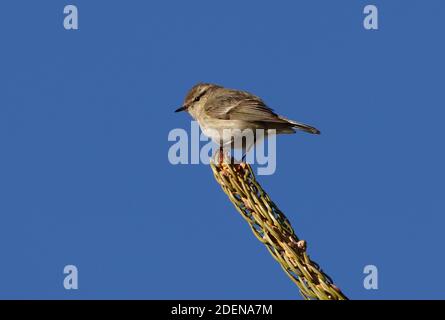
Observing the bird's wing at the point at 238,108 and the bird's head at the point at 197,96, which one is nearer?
the bird's wing at the point at 238,108

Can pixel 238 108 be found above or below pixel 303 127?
above

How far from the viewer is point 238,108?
293 inches

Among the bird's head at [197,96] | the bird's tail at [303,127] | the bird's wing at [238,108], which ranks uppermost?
the bird's head at [197,96]

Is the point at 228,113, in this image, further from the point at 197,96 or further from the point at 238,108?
the point at 197,96

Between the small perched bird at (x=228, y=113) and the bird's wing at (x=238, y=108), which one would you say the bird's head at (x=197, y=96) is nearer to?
the small perched bird at (x=228, y=113)

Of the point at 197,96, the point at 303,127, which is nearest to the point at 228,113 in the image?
the point at 197,96

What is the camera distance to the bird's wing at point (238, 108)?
7207 mm

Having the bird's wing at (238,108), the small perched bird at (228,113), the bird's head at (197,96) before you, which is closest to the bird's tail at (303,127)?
the small perched bird at (228,113)

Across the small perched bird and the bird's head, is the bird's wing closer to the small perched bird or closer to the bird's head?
the small perched bird

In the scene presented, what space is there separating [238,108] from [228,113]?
133mm
